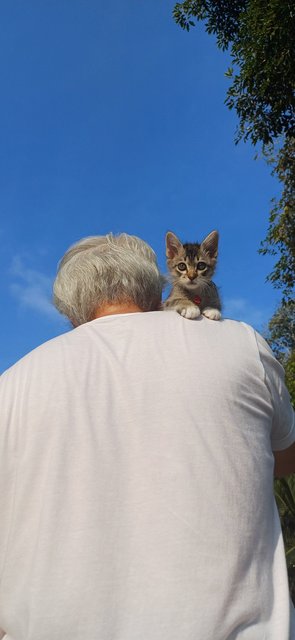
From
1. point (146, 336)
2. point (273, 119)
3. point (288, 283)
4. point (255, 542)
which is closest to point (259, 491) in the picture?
point (255, 542)

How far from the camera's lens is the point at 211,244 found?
16.7 ft

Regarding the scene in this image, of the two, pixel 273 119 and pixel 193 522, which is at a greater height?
pixel 273 119

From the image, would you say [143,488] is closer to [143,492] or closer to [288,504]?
[143,492]

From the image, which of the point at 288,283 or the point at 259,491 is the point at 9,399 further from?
the point at 288,283

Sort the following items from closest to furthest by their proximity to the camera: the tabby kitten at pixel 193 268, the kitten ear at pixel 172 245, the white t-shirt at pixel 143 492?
the white t-shirt at pixel 143 492 → the tabby kitten at pixel 193 268 → the kitten ear at pixel 172 245

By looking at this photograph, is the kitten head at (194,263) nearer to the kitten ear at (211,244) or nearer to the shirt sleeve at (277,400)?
the kitten ear at (211,244)

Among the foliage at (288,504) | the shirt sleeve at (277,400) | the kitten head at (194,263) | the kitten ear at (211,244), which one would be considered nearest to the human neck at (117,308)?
the shirt sleeve at (277,400)

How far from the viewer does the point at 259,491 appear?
228cm

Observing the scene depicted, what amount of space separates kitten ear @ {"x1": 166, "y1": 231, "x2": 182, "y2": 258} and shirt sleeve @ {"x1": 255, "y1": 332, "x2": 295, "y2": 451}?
2.81 m

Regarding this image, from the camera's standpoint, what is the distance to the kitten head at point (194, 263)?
4.97 m

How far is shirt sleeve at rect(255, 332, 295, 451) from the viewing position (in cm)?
250

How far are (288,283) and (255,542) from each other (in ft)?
63.2

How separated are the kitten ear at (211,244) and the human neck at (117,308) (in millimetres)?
2280

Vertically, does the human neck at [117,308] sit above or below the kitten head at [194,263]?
below
